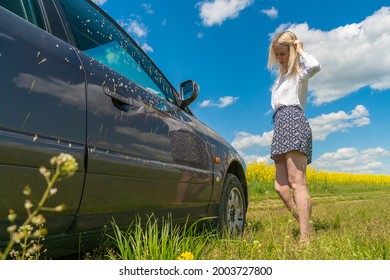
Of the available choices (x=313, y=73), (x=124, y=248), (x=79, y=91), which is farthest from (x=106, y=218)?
(x=313, y=73)

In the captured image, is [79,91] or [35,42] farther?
[79,91]

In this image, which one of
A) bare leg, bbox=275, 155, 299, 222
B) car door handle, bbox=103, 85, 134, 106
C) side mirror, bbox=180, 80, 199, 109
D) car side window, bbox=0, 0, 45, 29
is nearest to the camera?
car side window, bbox=0, 0, 45, 29

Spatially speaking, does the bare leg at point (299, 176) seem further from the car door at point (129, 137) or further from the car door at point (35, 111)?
the car door at point (35, 111)

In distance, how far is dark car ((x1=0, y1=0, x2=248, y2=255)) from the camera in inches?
63.2

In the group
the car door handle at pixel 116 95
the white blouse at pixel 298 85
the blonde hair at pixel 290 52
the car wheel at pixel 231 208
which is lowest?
the car wheel at pixel 231 208

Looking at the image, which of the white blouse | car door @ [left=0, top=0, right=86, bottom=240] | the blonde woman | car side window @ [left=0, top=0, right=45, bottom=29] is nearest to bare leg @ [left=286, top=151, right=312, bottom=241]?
the blonde woman

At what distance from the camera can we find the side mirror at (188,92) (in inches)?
136

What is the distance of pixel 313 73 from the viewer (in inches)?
147

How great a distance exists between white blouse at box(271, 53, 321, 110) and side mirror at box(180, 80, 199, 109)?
78cm

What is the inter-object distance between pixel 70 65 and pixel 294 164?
233 centimetres

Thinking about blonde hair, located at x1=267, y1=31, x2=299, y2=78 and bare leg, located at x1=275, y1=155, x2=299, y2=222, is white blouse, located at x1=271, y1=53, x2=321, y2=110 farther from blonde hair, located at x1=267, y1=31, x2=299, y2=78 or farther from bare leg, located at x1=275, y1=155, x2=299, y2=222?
bare leg, located at x1=275, y1=155, x2=299, y2=222

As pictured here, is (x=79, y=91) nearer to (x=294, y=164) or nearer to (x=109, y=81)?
(x=109, y=81)

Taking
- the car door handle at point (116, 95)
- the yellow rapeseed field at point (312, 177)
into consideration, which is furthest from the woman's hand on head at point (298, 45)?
the yellow rapeseed field at point (312, 177)

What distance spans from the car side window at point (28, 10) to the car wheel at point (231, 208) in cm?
219
